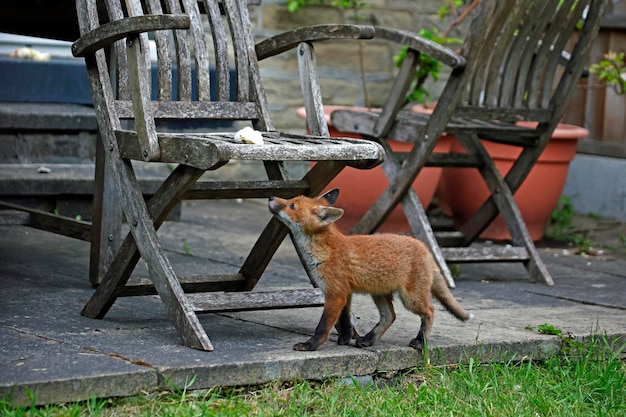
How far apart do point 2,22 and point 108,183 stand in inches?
36.0

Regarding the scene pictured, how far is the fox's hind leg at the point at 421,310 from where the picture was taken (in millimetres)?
3328

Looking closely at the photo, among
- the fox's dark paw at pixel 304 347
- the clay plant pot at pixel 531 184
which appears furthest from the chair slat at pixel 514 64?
the fox's dark paw at pixel 304 347

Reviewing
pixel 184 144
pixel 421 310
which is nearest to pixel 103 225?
pixel 184 144

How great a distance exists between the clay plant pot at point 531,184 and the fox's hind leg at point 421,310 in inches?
113

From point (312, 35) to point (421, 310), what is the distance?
108 centimetres

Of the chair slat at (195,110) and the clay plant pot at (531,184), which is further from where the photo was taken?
the clay plant pot at (531,184)

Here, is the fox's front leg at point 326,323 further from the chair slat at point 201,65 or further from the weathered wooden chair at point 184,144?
the chair slat at point 201,65

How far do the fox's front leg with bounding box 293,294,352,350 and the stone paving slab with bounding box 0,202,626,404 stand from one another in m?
0.03

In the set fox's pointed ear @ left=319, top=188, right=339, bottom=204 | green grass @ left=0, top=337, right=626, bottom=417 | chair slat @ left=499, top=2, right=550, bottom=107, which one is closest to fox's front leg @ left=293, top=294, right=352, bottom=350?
green grass @ left=0, top=337, right=626, bottom=417

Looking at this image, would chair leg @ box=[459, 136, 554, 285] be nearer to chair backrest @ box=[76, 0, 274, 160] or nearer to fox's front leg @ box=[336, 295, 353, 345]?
chair backrest @ box=[76, 0, 274, 160]

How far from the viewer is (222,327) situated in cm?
357

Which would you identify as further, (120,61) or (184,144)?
(120,61)

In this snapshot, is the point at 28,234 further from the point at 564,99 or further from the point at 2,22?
the point at 564,99

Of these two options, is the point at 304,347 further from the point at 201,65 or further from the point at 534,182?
the point at 534,182
